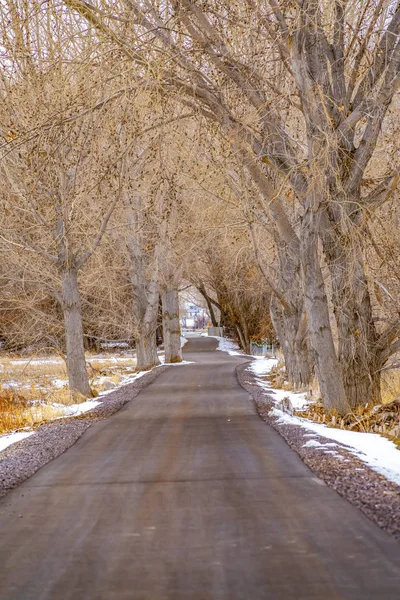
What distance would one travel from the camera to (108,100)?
11.6 metres

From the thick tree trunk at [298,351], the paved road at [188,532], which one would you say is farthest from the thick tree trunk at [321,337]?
the thick tree trunk at [298,351]

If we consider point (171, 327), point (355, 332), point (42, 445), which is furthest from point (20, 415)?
point (171, 327)

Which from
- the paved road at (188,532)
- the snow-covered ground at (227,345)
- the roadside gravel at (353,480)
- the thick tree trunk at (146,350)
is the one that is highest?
the thick tree trunk at (146,350)

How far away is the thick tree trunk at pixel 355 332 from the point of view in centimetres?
1330

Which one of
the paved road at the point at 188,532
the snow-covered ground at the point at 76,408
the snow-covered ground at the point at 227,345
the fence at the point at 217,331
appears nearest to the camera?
the paved road at the point at 188,532

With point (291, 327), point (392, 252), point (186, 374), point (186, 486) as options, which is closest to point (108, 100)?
point (392, 252)

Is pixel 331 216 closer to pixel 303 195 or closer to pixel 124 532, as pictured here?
pixel 303 195

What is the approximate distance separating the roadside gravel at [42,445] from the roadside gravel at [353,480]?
3182mm

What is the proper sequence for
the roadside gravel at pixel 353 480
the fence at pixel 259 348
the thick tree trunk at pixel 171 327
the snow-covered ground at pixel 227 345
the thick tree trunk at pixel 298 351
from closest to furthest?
1. the roadside gravel at pixel 353 480
2. the thick tree trunk at pixel 298 351
3. the thick tree trunk at pixel 171 327
4. the fence at pixel 259 348
5. the snow-covered ground at pixel 227 345

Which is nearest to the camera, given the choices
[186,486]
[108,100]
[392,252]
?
[186,486]

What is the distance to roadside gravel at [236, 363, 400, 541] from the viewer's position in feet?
20.6

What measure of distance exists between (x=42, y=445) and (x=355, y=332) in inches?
221

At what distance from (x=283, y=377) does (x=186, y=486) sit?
55.2 ft

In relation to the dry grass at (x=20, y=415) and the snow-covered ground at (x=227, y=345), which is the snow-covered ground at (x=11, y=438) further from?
the snow-covered ground at (x=227, y=345)
